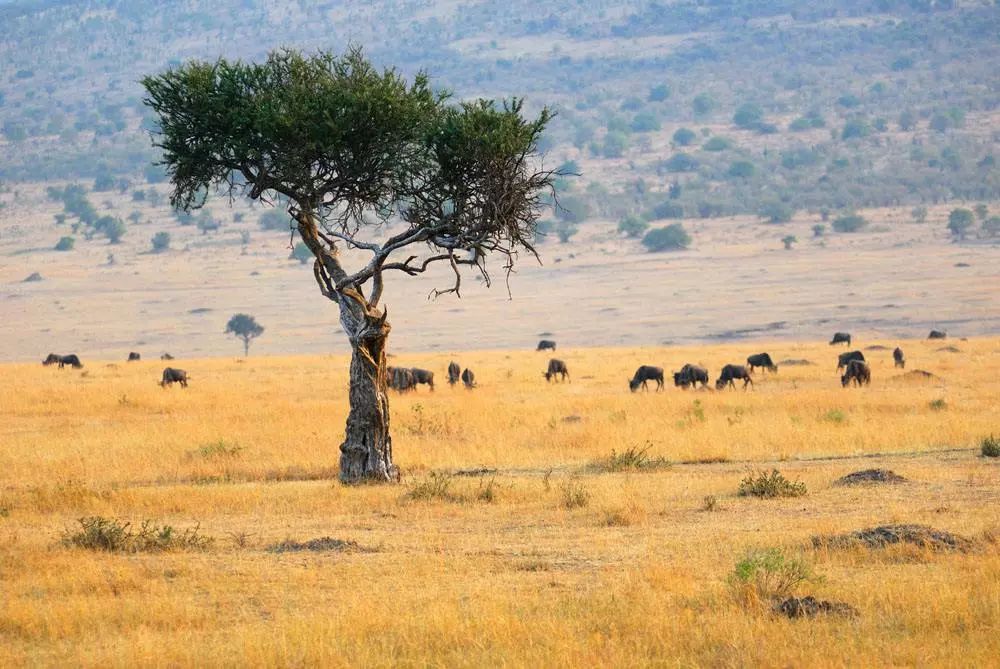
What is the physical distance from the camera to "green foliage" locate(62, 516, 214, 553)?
12.5m

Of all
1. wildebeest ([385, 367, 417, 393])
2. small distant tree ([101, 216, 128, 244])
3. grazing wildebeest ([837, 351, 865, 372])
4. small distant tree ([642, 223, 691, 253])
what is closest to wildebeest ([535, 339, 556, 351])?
grazing wildebeest ([837, 351, 865, 372])

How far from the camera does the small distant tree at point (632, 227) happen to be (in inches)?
4619

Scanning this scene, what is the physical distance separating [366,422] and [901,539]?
7741mm

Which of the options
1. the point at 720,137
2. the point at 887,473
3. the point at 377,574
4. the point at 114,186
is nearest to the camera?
the point at 377,574

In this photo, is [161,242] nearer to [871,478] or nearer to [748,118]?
[748,118]

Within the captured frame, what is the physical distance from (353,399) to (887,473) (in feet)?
22.3

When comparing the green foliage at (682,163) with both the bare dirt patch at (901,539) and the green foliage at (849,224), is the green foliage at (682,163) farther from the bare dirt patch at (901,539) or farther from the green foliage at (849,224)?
the bare dirt patch at (901,539)

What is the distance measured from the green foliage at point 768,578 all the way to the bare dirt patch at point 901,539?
1.68 meters

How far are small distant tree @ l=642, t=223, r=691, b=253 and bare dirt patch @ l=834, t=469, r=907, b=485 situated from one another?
93543 mm

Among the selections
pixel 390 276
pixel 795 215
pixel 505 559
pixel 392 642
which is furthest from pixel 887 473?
pixel 795 215

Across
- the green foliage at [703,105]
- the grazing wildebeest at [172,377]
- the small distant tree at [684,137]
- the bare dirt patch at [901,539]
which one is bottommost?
the bare dirt patch at [901,539]

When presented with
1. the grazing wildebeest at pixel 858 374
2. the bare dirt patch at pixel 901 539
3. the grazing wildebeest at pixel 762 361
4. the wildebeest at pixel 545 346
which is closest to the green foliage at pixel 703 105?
the wildebeest at pixel 545 346

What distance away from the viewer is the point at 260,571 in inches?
449

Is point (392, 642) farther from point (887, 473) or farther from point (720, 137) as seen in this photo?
point (720, 137)
